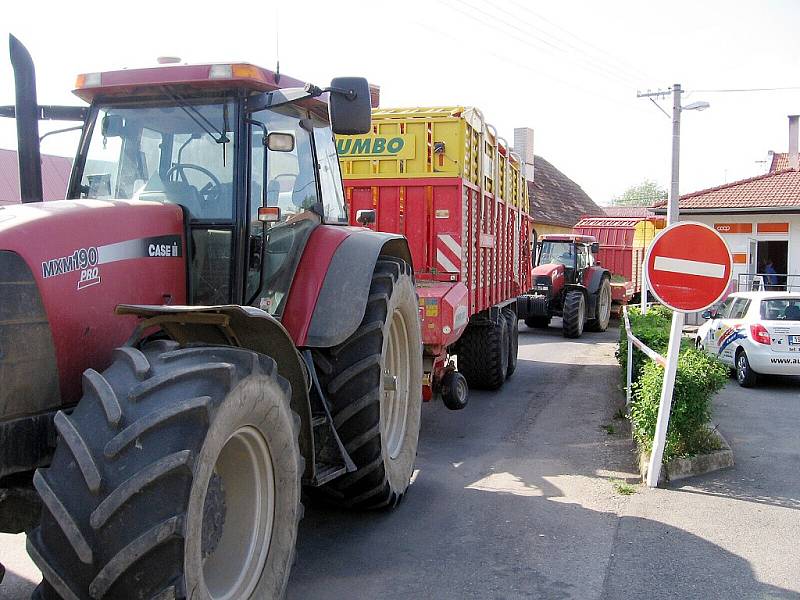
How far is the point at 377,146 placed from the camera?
8734mm

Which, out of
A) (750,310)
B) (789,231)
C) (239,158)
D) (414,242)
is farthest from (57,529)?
(789,231)

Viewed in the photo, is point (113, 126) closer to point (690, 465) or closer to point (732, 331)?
point (690, 465)

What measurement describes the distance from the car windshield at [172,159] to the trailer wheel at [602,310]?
15.6 m

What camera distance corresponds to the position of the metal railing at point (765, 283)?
23031mm

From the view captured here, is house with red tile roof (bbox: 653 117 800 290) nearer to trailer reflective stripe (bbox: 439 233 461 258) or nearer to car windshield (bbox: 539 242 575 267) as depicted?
car windshield (bbox: 539 242 575 267)

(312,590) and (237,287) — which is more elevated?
(237,287)

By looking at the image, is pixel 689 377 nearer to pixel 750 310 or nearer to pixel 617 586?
pixel 617 586

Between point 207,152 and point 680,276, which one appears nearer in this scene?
point 207,152

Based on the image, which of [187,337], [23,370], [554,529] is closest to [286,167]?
[187,337]

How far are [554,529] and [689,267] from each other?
2300 millimetres

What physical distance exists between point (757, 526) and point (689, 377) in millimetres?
1580

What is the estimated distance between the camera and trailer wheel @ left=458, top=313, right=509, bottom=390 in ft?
33.4

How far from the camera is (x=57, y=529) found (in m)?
2.57

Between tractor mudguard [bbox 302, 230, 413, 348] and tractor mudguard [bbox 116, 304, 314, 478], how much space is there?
44cm
